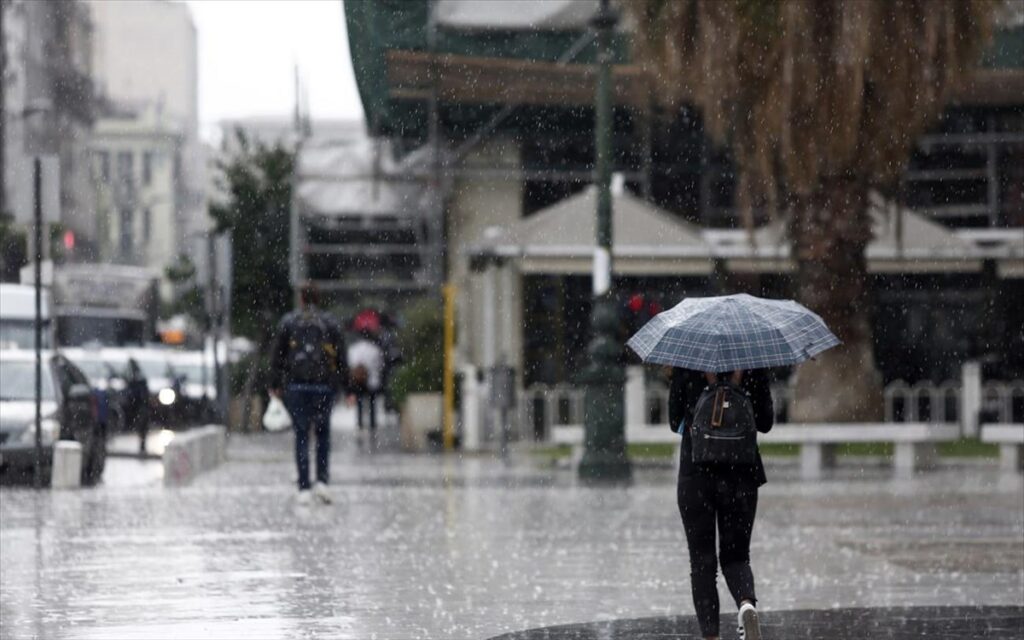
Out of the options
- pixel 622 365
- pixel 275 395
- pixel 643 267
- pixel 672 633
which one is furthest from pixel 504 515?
pixel 643 267

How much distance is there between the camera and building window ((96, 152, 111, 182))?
11494 centimetres

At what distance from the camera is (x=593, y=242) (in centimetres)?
2602

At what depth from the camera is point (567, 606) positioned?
10.3 meters

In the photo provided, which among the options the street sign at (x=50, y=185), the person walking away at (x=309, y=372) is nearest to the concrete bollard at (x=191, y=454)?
the street sign at (x=50, y=185)

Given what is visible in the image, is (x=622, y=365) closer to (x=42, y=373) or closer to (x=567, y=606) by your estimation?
(x=42, y=373)

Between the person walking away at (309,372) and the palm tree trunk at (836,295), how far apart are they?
8543mm

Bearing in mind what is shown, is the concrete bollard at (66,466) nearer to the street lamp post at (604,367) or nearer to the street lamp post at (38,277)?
the street lamp post at (38,277)

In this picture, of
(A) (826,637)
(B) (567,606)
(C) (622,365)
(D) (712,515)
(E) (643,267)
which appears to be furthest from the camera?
(E) (643,267)

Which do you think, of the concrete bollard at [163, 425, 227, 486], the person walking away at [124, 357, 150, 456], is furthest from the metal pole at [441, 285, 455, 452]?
the person walking away at [124, 357, 150, 456]

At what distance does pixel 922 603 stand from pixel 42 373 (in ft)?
40.7

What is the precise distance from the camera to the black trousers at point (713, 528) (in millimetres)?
8234

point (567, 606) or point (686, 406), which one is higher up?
point (686, 406)

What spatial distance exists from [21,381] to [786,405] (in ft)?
34.7

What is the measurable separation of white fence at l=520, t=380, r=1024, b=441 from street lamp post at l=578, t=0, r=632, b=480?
6.63m
